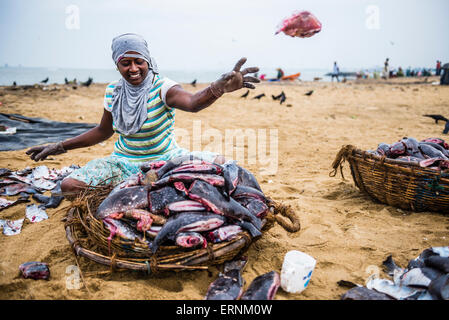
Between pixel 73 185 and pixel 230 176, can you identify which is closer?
pixel 230 176

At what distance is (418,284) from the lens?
1771mm

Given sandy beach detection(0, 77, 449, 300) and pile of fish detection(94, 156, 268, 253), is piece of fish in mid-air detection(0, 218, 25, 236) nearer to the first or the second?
sandy beach detection(0, 77, 449, 300)

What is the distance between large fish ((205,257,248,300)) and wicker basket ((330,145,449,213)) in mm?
1795

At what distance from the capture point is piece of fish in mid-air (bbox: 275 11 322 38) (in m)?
4.46

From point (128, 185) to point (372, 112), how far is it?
359 inches

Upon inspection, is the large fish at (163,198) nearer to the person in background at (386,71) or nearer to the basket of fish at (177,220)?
the basket of fish at (177,220)

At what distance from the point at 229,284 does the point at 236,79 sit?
138 cm

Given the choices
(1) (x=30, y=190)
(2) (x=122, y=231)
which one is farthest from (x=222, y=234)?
(1) (x=30, y=190)

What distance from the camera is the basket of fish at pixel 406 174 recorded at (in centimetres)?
271

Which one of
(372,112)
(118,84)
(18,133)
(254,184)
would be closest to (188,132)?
(18,133)

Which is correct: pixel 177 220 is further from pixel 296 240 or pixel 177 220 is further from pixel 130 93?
pixel 130 93

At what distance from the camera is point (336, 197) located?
140 inches

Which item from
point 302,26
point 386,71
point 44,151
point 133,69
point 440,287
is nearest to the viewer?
point 440,287

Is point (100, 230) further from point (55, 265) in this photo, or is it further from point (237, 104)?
point (237, 104)
